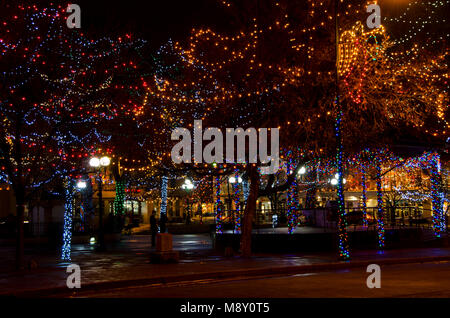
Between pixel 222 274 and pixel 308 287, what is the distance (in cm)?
395

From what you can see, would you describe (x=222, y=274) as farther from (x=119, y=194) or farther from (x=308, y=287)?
(x=119, y=194)

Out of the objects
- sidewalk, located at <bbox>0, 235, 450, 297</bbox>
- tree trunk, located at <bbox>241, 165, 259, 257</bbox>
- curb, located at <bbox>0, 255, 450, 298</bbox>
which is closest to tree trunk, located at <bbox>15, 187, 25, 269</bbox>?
sidewalk, located at <bbox>0, 235, 450, 297</bbox>

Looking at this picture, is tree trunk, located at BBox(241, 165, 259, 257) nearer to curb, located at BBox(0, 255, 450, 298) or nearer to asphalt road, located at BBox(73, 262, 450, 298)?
curb, located at BBox(0, 255, 450, 298)

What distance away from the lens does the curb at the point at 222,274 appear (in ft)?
43.7

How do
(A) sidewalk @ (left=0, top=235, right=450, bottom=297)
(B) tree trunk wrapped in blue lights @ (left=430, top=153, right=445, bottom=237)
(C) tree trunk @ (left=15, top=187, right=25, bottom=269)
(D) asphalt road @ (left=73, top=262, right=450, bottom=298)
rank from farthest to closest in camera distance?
1. (B) tree trunk wrapped in blue lights @ (left=430, top=153, right=445, bottom=237)
2. (C) tree trunk @ (left=15, top=187, right=25, bottom=269)
3. (A) sidewalk @ (left=0, top=235, right=450, bottom=297)
4. (D) asphalt road @ (left=73, top=262, right=450, bottom=298)

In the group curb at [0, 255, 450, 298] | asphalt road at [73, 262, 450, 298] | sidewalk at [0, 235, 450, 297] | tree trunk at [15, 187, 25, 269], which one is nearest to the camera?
asphalt road at [73, 262, 450, 298]

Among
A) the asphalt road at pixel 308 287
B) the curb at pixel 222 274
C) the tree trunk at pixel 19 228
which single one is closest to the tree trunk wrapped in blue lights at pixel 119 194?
the tree trunk at pixel 19 228

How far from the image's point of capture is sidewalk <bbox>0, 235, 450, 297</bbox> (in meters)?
14.3

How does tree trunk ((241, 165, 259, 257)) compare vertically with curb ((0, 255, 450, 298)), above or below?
above

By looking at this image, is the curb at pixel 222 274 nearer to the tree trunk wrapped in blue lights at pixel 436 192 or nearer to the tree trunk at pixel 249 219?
the tree trunk at pixel 249 219

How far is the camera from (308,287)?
43.1ft

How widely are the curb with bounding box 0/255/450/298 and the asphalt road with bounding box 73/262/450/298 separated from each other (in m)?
0.41
